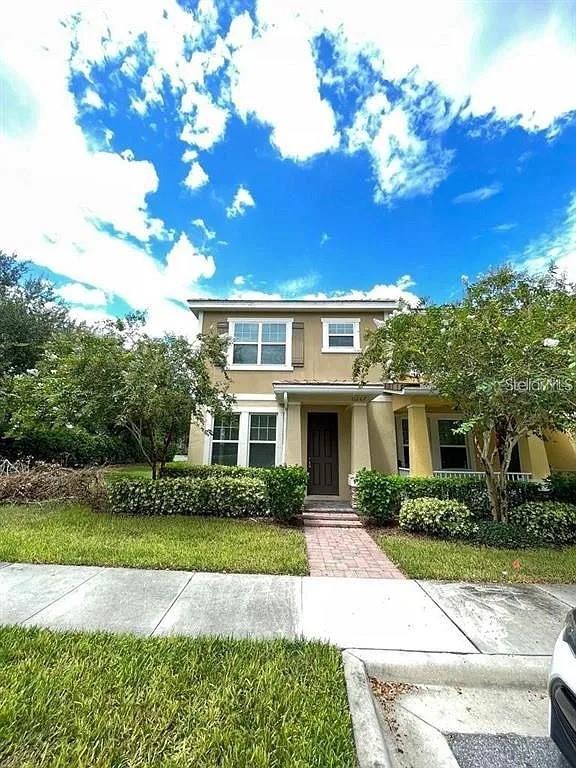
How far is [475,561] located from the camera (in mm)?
5691

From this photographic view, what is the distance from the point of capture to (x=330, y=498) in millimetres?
10680

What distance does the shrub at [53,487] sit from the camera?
370 inches

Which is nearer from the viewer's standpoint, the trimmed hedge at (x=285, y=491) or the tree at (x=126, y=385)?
the tree at (x=126, y=385)

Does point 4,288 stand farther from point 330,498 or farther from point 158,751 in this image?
Result: point 158,751

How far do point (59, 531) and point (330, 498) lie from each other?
6850 millimetres

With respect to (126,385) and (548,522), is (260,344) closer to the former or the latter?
(126,385)

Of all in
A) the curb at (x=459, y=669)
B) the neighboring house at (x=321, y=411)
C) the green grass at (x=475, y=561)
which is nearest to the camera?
the curb at (x=459, y=669)

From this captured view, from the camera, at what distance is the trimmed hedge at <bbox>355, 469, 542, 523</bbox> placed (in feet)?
26.7

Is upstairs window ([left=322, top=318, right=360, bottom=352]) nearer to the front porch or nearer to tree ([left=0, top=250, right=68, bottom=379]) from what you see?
the front porch

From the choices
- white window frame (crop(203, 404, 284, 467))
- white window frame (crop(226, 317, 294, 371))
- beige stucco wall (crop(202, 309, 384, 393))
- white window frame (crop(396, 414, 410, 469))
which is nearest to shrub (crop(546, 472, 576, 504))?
white window frame (crop(396, 414, 410, 469))

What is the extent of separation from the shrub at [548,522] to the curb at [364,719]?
6.03 meters

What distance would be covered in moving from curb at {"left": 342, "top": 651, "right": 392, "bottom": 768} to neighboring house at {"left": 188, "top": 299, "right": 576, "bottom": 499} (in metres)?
7.10

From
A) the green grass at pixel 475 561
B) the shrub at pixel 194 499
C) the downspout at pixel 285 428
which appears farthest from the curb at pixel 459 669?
the downspout at pixel 285 428

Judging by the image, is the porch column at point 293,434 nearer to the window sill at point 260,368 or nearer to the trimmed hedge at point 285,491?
the trimmed hedge at point 285,491
